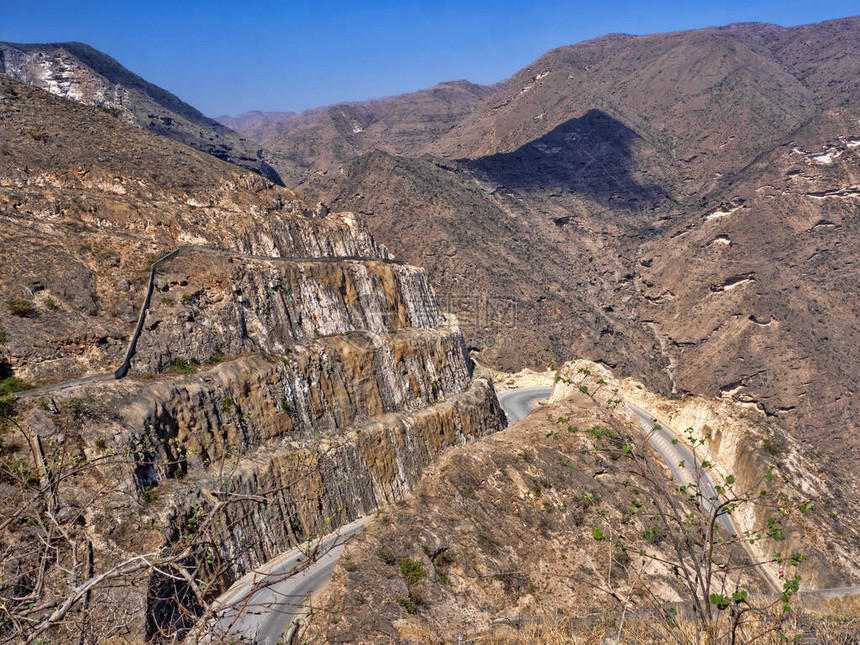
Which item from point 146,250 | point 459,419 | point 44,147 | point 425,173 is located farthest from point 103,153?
point 425,173

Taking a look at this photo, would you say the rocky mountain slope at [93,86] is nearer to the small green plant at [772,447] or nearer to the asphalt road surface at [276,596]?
the asphalt road surface at [276,596]

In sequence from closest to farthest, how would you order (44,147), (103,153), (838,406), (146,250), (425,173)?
(146,250)
(44,147)
(103,153)
(838,406)
(425,173)

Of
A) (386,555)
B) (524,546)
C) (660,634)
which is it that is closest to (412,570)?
(386,555)

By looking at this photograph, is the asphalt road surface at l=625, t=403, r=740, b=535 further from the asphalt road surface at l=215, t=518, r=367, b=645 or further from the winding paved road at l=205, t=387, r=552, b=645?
the asphalt road surface at l=215, t=518, r=367, b=645

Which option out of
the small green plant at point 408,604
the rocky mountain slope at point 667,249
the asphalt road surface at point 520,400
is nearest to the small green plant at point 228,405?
the small green plant at point 408,604

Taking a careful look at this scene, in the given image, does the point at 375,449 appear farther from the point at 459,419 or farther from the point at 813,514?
the point at 813,514

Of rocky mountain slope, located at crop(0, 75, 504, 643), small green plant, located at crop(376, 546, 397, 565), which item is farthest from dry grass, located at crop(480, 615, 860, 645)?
rocky mountain slope, located at crop(0, 75, 504, 643)
